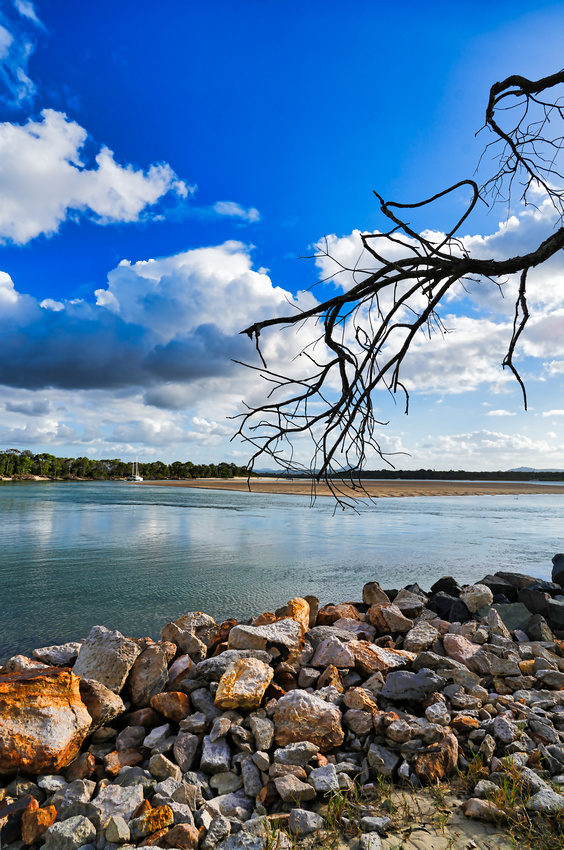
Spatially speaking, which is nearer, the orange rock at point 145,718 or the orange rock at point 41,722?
the orange rock at point 41,722

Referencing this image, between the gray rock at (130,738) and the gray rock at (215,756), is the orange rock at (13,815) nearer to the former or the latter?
the gray rock at (130,738)

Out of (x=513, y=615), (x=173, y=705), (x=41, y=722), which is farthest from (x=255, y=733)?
(x=513, y=615)

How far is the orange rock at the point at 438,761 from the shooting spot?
7.98 ft

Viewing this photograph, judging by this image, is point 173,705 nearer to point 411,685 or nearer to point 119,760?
point 119,760

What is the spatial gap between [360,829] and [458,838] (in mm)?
434

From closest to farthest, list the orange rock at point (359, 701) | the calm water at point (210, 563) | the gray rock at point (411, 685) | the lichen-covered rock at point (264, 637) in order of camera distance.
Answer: the orange rock at point (359, 701) < the gray rock at point (411, 685) < the lichen-covered rock at point (264, 637) < the calm water at point (210, 563)

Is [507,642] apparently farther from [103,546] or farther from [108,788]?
[103,546]

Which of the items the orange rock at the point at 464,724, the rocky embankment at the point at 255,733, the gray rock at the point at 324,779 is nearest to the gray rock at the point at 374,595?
the rocky embankment at the point at 255,733

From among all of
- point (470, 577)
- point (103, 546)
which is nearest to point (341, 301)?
point (470, 577)

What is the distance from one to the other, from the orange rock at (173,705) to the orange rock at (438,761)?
145cm

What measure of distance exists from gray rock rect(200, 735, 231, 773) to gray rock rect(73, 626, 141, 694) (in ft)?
2.85

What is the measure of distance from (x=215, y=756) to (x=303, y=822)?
67 centimetres

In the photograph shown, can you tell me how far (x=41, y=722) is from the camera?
259 cm

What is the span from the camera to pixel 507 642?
13.5ft
